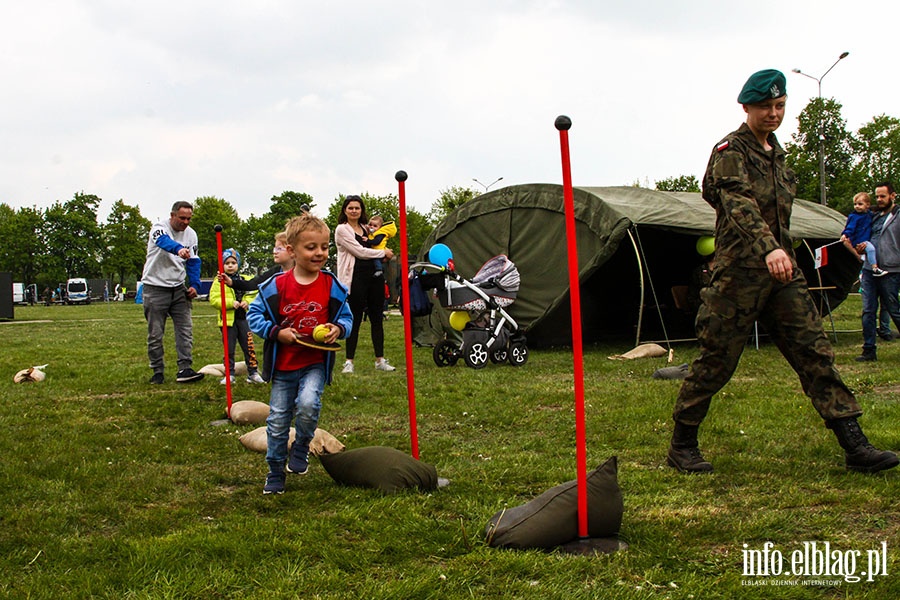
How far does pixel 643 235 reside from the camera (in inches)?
519

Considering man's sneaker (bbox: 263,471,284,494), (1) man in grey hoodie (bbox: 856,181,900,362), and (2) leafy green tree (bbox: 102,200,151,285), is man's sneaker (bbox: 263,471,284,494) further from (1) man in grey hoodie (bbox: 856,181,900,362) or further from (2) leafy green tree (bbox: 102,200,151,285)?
(2) leafy green tree (bbox: 102,200,151,285)

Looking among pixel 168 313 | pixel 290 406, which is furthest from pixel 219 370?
pixel 290 406

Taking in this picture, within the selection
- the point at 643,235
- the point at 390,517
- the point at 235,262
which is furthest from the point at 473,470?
the point at 643,235

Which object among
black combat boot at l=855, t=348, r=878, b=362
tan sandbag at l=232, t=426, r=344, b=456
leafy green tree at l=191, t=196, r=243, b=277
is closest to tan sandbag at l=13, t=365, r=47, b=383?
tan sandbag at l=232, t=426, r=344, b=456

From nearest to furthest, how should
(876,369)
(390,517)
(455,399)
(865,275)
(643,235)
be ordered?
(390,517)
(455,399)
(876,369)
(865,275)
(643,235)

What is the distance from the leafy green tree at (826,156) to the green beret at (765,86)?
51.2 m

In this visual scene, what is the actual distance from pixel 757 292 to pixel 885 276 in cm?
635

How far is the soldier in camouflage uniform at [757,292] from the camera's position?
4.18m

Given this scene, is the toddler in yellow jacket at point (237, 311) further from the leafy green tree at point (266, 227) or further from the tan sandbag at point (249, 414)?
the leafy green tree at point (266, 227)

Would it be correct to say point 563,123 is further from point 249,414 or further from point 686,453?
point 249,414

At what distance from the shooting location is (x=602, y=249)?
1066 centimetres

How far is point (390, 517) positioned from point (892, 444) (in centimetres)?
317

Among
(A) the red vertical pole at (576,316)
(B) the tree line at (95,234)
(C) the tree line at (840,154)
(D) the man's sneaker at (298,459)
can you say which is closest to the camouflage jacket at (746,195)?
(A) the red vertical pole at (576,316)

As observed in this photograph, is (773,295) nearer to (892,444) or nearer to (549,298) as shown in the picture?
(892,444)
